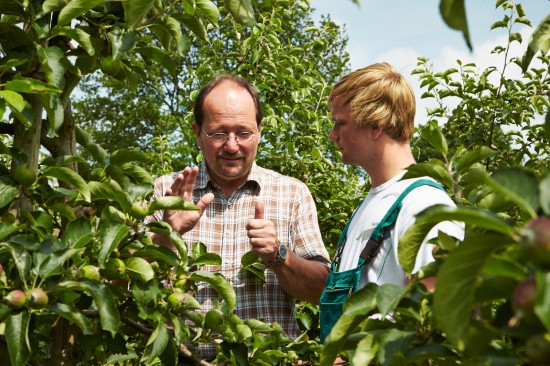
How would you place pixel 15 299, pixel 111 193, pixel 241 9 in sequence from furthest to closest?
1. pixel 111 193
2. pixel 15 299
3. pixel 241 9

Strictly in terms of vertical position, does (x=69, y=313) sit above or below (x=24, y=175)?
below

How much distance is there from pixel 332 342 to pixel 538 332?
17.2 inches

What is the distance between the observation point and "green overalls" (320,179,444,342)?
2.11 metres

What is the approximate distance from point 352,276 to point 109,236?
3.00 ft

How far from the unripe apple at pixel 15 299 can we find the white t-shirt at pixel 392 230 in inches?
39.9

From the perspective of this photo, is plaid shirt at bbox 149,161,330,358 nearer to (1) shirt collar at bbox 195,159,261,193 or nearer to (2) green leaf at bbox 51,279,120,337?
(1) shirt collar at bbox 195,159,261,193

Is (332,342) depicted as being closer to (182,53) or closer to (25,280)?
(25,280)

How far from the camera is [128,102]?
15.9 m

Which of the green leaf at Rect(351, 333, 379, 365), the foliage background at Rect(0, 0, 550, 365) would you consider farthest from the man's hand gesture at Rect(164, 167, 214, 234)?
the green leaf at Rect(351, 333, 379, 365)

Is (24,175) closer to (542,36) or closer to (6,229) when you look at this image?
(6,229)

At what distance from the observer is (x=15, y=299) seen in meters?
1.41

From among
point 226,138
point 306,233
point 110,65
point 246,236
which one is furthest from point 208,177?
point 110,65

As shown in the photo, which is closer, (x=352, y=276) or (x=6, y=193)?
(x=6, y=193)

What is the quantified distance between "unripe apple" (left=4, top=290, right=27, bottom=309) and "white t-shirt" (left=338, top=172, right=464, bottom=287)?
1.01m
